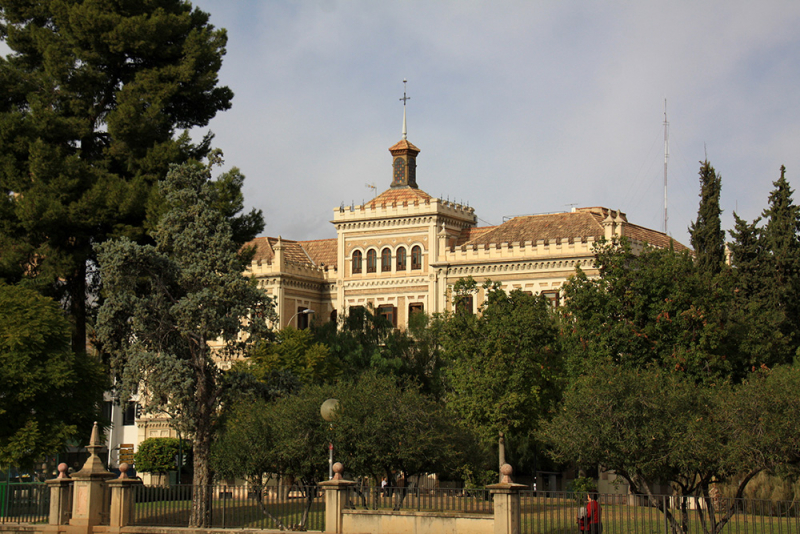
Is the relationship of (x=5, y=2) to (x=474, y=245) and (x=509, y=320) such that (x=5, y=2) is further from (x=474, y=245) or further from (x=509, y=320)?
(x=474, y=245)

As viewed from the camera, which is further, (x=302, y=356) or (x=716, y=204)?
(x=302, y=356)

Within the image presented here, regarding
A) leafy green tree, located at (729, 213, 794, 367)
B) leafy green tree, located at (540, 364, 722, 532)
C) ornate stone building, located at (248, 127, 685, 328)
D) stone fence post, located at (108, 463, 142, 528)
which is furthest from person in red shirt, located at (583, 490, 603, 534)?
ornate stone building, located at (248, 127, 685, 328)

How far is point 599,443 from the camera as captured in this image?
83.4 ft

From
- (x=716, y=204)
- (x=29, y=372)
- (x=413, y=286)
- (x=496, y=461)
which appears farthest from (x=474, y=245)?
(x=29, y=372)

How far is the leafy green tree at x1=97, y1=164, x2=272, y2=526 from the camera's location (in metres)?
28.6

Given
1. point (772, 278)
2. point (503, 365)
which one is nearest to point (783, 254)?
point (772, 278)

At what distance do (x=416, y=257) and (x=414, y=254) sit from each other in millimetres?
236

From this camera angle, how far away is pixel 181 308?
28.7 metres

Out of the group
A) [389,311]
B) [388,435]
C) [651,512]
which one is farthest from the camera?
[389,311]

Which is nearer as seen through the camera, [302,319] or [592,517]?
[592,517]

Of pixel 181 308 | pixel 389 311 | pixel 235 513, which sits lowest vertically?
pixel 235 513

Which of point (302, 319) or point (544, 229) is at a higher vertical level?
point (544, 229)

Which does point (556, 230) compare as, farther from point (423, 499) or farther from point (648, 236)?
point (423, 499)

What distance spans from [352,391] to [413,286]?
31311 millimetres
